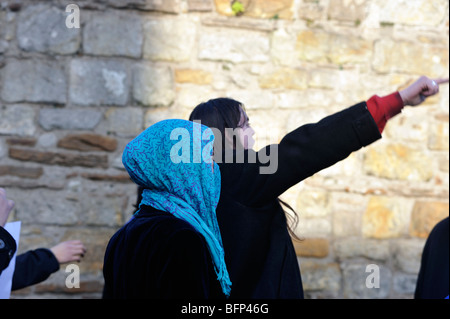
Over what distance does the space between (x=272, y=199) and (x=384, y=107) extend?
18.1 inches

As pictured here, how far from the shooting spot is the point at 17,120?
3.56 metres

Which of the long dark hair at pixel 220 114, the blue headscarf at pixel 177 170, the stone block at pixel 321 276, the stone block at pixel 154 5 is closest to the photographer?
the blue headscarf at pixel 177 170

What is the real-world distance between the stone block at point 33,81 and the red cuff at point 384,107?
85.5 inches

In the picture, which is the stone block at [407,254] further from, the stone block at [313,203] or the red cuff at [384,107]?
the red cuff at [384,107]

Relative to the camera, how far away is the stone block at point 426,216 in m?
3.87

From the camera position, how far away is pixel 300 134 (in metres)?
1.95

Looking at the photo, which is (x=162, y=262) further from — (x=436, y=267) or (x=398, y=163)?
(x=398, y=163)

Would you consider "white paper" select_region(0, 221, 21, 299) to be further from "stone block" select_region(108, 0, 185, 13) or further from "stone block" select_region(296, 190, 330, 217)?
"stone block" select_region(296, 190, 330, 217)

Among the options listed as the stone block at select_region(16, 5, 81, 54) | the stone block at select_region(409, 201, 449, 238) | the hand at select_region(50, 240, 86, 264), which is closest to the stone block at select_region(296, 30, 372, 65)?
the stone block at select_region(409, 201, 449, 238)

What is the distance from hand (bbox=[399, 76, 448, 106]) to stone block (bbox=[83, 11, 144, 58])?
2088 mm

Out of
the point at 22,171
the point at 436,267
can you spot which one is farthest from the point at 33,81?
the point at 436,267

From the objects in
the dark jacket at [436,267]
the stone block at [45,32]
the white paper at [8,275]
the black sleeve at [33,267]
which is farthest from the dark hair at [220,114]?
the stone block at [45,32]

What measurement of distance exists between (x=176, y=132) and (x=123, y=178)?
192 cm

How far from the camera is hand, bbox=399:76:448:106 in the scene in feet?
6.30
